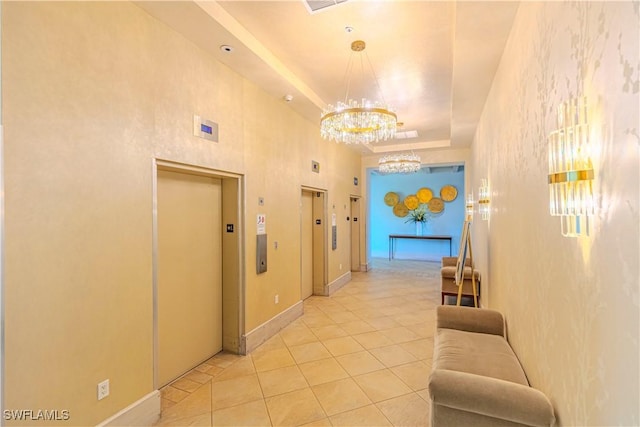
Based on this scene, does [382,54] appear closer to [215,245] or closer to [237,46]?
[237,46]

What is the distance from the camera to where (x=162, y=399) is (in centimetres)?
279

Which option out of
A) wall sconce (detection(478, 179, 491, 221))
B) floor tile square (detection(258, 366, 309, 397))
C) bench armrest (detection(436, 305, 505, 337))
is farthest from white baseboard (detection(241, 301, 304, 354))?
wall sconce (detection(478, 179, 491, 221))

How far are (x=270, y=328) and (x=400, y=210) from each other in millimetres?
8224

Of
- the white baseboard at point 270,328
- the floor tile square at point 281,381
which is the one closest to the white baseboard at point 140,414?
the floor tile square at point 281,381

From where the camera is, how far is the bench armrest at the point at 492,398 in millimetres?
1562

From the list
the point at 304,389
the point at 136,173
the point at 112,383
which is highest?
the point at 136,173

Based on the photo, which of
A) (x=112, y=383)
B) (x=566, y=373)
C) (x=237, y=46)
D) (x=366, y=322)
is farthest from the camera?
(x=366, y=322)

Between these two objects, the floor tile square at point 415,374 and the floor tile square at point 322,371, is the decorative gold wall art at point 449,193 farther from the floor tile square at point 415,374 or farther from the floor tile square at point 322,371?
the floor tile square at point 322,371

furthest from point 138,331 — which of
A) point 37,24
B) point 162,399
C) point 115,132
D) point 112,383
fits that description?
point 37,24

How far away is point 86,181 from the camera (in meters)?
2.10

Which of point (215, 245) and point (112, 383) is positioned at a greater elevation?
point (215, 245)

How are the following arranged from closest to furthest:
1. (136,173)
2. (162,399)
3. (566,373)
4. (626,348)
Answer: (626,348) < (566,373) < (136,173) < (162,399)

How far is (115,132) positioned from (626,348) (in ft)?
9.80

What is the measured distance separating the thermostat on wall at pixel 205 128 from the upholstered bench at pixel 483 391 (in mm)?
2857
